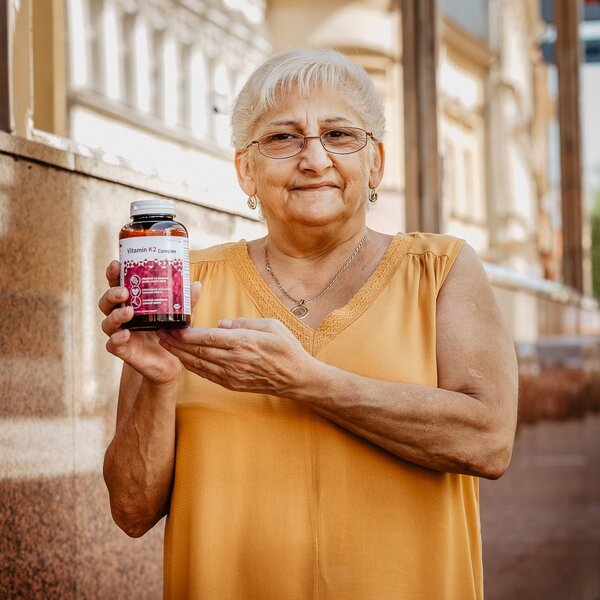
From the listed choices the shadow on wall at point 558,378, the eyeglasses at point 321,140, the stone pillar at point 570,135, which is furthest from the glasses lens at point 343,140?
the stone pillar at point 570,135

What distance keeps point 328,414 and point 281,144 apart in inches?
23.1

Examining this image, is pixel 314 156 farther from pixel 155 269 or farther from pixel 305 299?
pixel 155 269

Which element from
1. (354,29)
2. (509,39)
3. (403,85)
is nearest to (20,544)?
(403,85)

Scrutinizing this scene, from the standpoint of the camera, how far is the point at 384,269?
9.16 feet

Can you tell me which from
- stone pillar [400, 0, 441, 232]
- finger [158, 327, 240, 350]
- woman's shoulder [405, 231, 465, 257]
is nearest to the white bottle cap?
finger [158, 327, 240, 350]

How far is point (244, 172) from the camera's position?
2.94 m

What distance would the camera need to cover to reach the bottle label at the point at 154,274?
7.82 feet

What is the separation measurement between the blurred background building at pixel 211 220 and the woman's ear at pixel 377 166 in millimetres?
463

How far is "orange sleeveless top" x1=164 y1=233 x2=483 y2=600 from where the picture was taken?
2641 mm

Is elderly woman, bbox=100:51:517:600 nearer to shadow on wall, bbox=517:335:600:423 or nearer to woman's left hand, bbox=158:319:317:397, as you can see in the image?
woman's left hand, bbox=158:319:317:397

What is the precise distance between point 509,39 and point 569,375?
10.4 metres

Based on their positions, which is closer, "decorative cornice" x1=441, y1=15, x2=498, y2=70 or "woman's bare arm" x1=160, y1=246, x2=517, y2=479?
"woman's bare arm" x1=160, y1=246, x2=517, y2=479

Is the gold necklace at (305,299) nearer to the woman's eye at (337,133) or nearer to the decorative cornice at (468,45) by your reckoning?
the woman's eye at (337,133)

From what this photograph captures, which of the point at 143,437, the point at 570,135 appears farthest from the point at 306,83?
the point at 570,135
